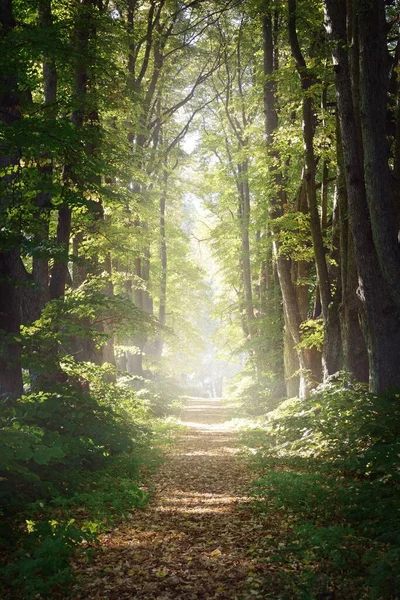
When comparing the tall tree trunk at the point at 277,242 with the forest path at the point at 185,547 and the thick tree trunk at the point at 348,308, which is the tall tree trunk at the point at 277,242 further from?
the forest path at the point at 185,547

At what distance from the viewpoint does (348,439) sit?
7.66 m

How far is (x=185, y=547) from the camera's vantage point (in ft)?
16.4

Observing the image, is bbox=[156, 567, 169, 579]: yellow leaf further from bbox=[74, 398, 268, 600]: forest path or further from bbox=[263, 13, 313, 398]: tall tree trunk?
bbox=[263, 13, 313, 398]: tall tree trunk

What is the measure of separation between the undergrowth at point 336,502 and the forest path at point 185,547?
0.84ft

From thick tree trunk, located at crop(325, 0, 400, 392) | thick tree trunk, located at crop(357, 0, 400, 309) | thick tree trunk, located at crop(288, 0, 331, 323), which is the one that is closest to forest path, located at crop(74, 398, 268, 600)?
thick tree trunk, located at crop(325, 0, 400, 392)

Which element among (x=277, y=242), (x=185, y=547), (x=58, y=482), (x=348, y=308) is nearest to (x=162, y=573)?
(x=185, y=547)

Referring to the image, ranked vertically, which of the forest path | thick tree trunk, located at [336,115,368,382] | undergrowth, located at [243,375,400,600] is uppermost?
thick tree trunk, located at [336,115,368,382]

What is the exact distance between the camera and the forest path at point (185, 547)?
404 centimetres

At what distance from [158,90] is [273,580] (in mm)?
19303

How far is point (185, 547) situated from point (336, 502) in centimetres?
188

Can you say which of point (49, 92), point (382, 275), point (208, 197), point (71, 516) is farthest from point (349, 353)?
point (208, 197)

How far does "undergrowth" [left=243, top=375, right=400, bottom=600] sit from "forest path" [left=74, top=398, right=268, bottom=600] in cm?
26

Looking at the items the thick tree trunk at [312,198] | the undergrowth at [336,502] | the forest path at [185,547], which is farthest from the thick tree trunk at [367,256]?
the forest path at [185,547]

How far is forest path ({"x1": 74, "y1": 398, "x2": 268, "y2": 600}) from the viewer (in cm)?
404
